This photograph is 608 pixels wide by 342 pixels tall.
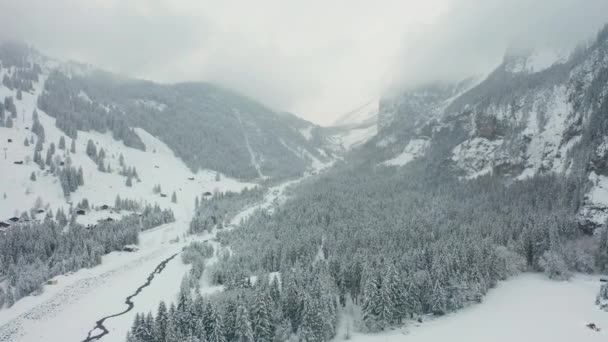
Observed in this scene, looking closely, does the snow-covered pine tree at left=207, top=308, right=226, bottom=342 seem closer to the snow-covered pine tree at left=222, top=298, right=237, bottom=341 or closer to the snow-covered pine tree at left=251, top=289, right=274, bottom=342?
the snow-covered pine tree at left=222, top=298, right=237, bottom=341

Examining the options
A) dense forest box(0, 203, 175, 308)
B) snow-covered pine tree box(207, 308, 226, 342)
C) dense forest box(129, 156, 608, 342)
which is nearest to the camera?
snow-covered pine tree box(207, 308, 226, 342)

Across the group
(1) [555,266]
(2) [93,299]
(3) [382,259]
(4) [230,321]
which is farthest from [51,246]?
(1) [555,266]

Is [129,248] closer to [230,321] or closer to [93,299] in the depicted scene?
[93,299]

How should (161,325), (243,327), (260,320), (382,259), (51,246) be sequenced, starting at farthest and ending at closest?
1. (51,246)
2. (382,259)
3. (260,320)
4. (161,325)
5. (243,327)

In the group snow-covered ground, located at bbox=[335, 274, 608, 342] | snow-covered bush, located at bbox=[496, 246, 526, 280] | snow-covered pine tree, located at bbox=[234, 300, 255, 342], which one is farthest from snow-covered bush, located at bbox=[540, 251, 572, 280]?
snow-covered pine tree, located at bbox=[234, 300, 255, 342]

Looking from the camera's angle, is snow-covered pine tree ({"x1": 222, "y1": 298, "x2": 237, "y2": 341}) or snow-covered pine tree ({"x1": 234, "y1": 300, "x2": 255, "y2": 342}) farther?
snow-covered pine tree ({"x1": 222, "y1": 298, "x2": 237, "y2": 341})
